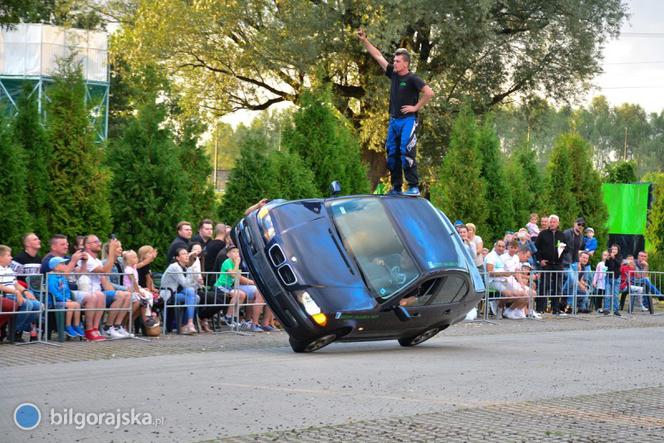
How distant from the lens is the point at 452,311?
15617 mm

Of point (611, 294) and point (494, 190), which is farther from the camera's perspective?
point (494, 190)

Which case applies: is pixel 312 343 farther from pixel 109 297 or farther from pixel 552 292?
pixel 552 292

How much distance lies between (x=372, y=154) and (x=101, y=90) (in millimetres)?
17413

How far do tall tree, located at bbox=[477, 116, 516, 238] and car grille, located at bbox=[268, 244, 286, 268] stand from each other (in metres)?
14.8

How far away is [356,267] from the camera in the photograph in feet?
49.0

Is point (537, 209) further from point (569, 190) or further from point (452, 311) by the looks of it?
point (452, 311)

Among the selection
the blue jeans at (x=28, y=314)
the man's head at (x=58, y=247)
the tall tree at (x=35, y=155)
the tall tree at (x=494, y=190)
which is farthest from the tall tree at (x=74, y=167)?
the tall tree at (x=494, y=190)

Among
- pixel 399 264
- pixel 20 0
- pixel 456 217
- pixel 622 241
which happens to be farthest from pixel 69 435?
pixel 622 241

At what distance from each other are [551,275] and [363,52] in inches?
565

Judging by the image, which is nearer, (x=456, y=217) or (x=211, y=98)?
(x=456, y=217)

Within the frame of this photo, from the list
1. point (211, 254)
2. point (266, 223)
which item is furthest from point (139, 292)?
point (266, 223)

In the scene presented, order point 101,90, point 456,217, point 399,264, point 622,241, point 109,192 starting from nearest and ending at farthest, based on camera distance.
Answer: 1. point 399,264
2. point 109,192
3. point 456,217
4. point 622,241
5. point 101,90

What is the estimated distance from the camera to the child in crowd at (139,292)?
57.2 feet

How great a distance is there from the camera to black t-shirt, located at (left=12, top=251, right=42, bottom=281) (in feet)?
54.6
